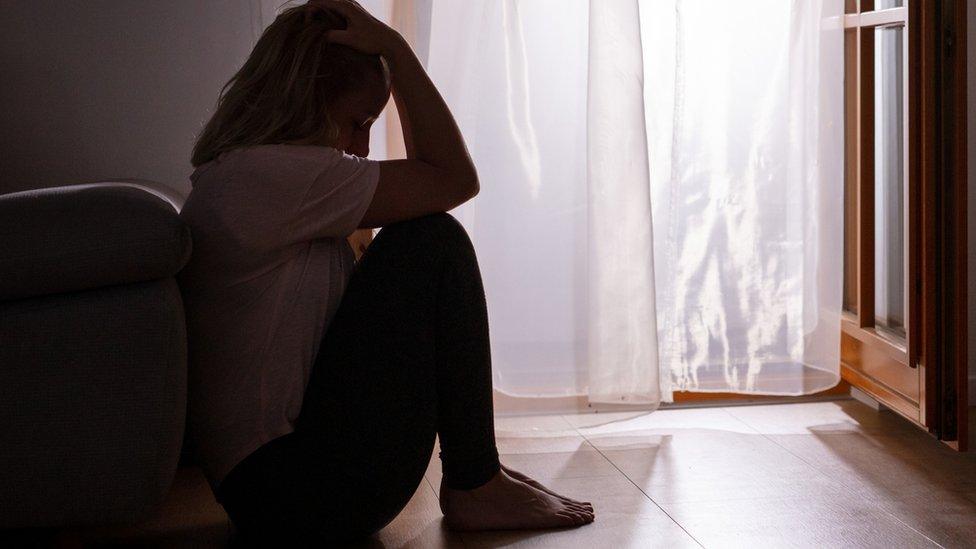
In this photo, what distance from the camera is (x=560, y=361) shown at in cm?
216

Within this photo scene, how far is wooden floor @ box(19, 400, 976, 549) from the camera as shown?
4.73 ft

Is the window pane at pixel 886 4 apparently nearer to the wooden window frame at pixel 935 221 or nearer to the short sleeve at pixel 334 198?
the wooden window frame at pixel 935 221

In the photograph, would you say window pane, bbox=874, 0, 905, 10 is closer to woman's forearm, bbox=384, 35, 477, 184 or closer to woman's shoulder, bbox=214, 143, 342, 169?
woman's forearm, bbox=384, 35, 477, 184

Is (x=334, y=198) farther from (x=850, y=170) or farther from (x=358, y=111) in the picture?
(x=850, y=170)

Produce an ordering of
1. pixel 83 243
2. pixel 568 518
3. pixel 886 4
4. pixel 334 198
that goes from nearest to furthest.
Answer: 1. pixel 83 243
2. pixel 334 198
3. pixel 568 518
4. pixel 886 4

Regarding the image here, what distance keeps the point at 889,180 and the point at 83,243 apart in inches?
63.5

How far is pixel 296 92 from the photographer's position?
1.30m

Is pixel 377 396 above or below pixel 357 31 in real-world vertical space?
below

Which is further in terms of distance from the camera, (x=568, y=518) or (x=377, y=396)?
(x=568, y=518)

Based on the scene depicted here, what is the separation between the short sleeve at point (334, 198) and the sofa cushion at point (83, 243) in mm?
143

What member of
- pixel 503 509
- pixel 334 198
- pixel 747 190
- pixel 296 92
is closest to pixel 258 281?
pixel 334 198

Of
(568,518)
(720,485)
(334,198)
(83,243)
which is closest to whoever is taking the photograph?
(83,243)

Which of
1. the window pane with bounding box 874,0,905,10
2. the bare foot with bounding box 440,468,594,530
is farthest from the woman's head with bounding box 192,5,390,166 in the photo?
the window pane with bounding box 874,0,905,10

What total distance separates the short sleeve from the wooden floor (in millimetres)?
472
